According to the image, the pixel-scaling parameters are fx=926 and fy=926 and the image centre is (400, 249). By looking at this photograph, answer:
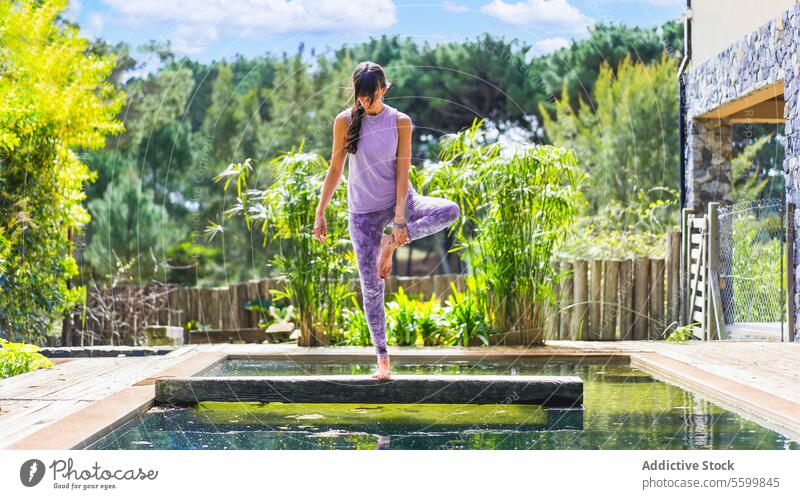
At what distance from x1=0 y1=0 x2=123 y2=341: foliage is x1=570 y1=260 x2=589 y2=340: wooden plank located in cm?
435

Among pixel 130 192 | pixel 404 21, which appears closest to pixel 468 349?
pixel 130 192

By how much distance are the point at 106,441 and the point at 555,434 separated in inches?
65.1

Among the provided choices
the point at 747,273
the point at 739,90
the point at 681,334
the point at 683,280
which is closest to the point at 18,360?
the point at 681,334

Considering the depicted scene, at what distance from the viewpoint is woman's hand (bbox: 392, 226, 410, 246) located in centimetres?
407

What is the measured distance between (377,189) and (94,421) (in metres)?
1.56

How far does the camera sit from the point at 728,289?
8.23m

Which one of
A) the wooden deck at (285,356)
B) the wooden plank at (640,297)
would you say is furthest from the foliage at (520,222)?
the wooden plank at (640,297)

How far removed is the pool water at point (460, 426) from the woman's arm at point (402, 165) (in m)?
0.88

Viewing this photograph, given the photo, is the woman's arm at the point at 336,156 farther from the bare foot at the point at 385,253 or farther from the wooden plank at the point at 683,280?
the wooden plank at the point at 683,280

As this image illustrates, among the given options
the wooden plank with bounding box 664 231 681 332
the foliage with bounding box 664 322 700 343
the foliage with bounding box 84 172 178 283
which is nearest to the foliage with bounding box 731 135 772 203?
the wooden plank with bounding box 664 231 681 332

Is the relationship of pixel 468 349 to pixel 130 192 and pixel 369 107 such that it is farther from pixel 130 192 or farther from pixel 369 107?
pixel 130 192

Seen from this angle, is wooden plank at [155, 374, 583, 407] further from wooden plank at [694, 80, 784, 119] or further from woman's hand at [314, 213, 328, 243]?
wooden plank at [694, 80, 784, 119]

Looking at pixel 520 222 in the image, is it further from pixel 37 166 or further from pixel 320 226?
pixel 37 166
